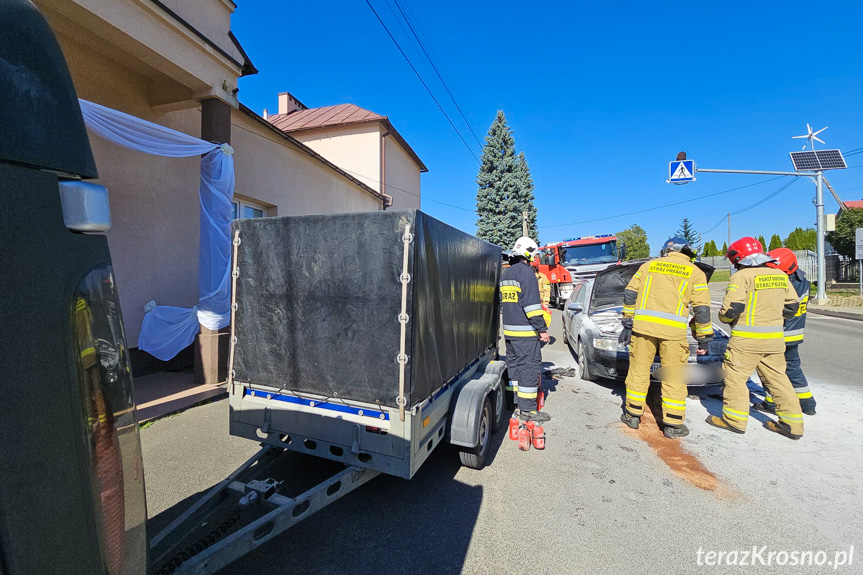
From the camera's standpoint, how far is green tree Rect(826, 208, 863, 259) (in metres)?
23.7

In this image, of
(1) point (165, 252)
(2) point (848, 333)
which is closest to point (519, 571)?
(1) point (165, 252)

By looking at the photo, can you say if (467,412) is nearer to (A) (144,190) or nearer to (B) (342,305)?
(B) (342,305)

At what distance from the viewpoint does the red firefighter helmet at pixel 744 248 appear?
4359 millimetres

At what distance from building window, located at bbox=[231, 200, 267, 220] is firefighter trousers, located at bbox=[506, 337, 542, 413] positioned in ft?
21.0

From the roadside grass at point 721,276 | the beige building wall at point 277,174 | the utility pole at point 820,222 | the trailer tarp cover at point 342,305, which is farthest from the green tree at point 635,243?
the trailer tarp cover at point 342,305

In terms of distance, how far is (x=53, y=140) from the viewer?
1014 millimetres

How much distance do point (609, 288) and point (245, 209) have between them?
7689mm

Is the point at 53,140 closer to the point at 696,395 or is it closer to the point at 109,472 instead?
the point at 109,472

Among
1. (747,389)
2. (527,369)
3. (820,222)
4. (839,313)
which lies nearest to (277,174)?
(527,369)

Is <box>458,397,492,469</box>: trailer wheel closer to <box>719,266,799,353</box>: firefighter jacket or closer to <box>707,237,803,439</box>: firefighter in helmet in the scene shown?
<box>707,237,803,439</box>: firefighter in helmet

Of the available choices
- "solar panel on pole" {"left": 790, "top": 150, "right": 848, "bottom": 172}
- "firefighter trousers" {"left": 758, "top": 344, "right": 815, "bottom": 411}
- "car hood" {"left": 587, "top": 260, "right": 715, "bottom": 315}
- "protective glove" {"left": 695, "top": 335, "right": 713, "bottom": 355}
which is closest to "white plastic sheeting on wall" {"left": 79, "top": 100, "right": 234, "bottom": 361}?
"car hood" {"left": 587, "top": 260, "right": 715, "bottom": 315}

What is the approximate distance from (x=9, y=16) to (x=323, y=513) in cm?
303

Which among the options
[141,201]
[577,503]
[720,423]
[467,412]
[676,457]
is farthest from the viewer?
[141,201]

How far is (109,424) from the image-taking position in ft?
3.57
